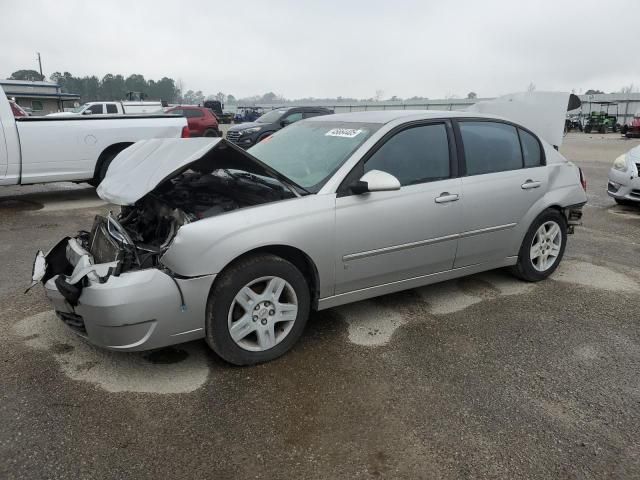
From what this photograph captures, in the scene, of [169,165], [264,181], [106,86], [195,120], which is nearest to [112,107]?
[195,120]

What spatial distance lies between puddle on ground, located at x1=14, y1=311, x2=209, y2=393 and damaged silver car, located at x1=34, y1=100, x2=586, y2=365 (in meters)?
0.27

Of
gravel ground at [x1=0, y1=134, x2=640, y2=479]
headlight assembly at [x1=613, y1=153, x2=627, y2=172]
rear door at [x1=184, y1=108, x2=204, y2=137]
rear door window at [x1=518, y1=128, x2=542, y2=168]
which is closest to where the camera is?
gravel ground at [x1=0, y1=134, x2=640, y2=479]

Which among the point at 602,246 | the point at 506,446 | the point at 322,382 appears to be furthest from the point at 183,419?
the point at 602,246

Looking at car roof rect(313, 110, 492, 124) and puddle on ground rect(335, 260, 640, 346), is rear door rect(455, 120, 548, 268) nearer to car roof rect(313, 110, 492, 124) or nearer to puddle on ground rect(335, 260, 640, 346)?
car roof rect(313, 110, 492, 124)

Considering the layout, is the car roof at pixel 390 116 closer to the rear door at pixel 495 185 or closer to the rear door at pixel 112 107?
the rear door at pixel 495 185

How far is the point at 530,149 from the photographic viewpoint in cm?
456

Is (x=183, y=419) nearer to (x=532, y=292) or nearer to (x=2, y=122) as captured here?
(x=532, y=292)

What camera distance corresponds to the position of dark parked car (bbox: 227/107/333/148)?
1526cm

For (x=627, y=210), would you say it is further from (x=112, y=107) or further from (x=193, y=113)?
(x=112, y=107)

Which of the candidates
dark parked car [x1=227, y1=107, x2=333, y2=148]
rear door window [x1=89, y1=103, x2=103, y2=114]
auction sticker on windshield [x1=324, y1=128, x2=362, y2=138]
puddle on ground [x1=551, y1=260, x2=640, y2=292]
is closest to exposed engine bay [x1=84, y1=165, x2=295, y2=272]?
auction sticker on windshield [x1=324, y1=128, x2=362, y2=138]

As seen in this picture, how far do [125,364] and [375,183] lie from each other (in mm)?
2020

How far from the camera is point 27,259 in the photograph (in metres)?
5.20

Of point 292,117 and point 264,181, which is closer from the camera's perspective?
point 264,181

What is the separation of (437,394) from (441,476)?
0.67 metres
